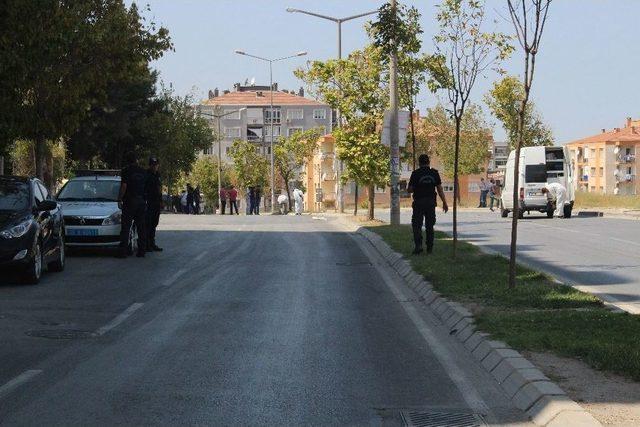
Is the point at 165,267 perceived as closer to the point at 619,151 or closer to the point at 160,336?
the point at 160,336

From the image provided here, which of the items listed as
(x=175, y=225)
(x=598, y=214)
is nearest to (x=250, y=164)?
(x=598, y=214)

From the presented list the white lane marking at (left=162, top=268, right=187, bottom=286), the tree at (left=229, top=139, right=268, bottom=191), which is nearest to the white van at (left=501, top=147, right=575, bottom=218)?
the white lane marking at (left=162, top=268, right=187, bottom=286)

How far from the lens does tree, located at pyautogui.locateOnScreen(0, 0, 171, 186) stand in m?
22.9

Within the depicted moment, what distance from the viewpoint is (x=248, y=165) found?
11319 centimetres

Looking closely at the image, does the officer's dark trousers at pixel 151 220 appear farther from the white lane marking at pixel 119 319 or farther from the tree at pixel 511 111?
the tree at pixel 511 111

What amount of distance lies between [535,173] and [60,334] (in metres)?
35.0

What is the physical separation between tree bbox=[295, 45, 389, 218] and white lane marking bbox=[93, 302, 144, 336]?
25984 mm

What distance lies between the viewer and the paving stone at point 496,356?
8783mm

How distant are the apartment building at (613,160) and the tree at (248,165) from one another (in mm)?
79934

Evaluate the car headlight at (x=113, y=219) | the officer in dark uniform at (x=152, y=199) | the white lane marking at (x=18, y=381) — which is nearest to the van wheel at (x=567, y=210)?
the officer in dark uniform at (x=152, y=199)

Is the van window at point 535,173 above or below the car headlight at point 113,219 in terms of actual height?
above

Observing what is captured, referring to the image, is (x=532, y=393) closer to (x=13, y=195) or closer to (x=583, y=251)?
(x=13, y=195)

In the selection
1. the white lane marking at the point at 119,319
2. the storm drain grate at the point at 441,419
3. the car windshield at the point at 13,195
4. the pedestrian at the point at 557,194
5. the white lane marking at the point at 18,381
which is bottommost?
the white lane marking at the point at 119,319

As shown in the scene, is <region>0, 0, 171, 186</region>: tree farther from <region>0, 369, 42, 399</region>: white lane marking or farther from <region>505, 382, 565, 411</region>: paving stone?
<region>505, 382, 565, 411</region>: paving stone
